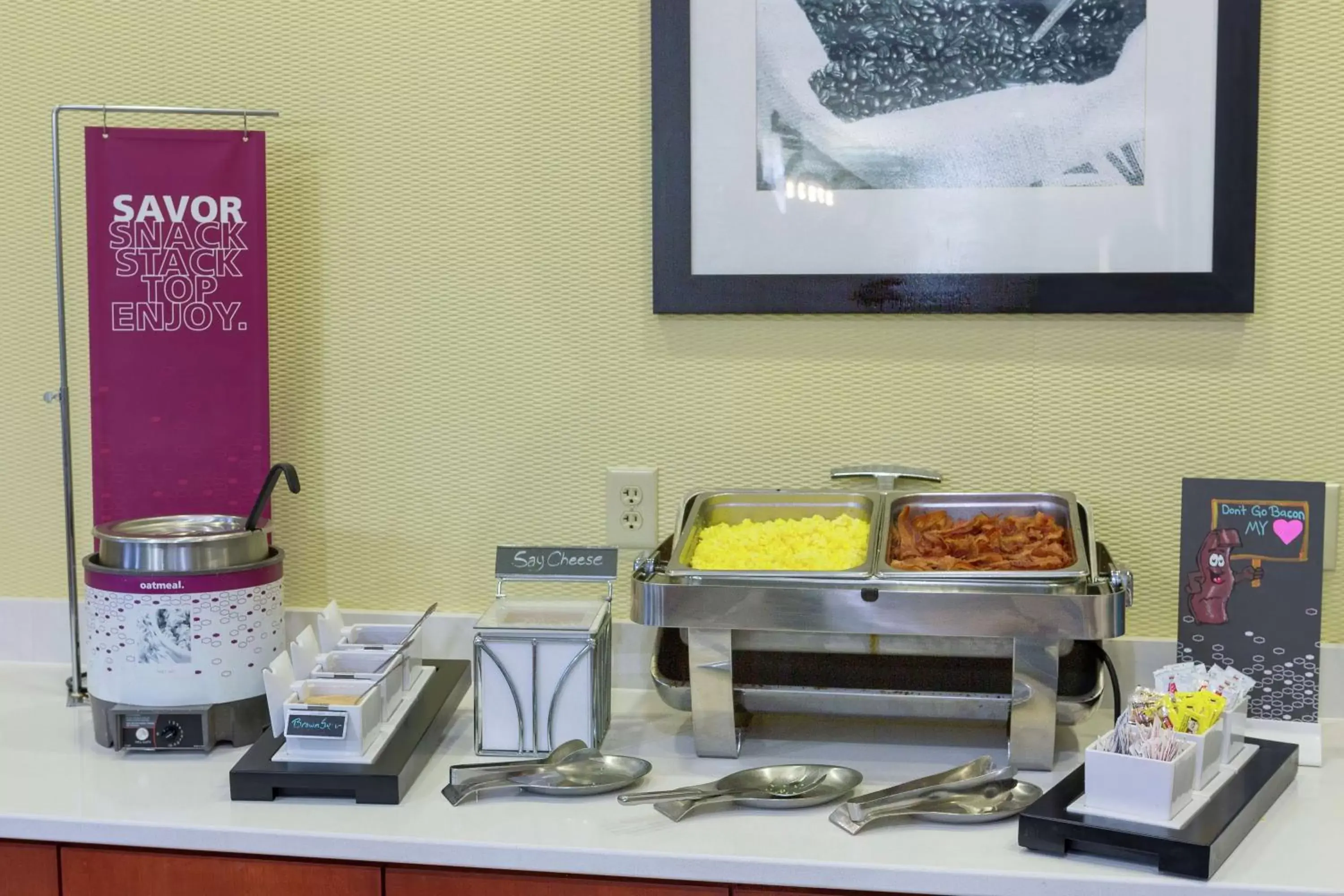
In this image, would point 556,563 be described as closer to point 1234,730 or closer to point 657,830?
point 657,830

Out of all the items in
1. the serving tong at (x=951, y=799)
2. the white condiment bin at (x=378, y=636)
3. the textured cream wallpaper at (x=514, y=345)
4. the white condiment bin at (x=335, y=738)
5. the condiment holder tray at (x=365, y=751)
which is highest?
the textured cream wallpaper at (x=514, y=345)

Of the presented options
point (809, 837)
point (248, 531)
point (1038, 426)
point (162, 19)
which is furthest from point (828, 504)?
point (162, 19)

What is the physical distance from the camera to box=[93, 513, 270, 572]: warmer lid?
1642 millimetres

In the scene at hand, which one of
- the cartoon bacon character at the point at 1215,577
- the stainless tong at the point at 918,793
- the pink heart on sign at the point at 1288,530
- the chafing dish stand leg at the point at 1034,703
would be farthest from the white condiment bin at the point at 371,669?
the pink heart on sign at the point at 1288,530

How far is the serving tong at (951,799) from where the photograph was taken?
1410mm

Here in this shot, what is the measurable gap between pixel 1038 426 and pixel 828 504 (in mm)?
327

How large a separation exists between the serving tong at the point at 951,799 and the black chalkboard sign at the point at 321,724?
22.0 inches

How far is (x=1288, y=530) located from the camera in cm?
163

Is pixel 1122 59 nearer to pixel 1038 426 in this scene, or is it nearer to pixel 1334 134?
pixel 1334 134

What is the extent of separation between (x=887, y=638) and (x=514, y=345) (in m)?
0.74

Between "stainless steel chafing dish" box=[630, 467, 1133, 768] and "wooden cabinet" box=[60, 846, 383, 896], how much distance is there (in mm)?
438

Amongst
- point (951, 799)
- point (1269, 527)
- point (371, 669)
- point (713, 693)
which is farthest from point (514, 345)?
point (1269, 527)

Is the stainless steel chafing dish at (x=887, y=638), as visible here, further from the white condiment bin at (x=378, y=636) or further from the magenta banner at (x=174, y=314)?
the magenta banner at (x=174, y=314)

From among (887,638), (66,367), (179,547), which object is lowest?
(887,638)
